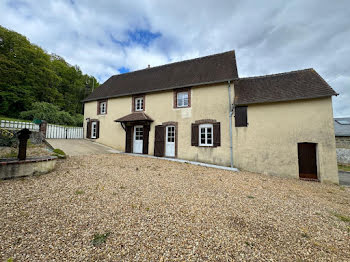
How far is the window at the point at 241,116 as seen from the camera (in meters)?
8.41

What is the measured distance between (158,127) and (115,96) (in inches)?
201

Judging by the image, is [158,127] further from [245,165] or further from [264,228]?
[264,228]

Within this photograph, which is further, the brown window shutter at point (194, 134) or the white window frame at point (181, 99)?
the white window frame at point (181, 99)

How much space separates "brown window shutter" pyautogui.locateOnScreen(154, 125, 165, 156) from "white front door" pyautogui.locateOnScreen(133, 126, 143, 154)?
146 centimetres

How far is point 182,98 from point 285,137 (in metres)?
6.54

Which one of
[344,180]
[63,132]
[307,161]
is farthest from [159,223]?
[63,132]

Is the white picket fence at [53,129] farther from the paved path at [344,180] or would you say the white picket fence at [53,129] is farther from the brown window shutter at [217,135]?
the paved path at [344,180]

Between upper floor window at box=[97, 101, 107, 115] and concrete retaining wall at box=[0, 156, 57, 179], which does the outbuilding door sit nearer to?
concrete retaining wall at box=[0, 156, 57, 179]

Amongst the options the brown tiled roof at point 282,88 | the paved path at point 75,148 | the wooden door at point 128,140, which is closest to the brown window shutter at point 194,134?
the brown tiled roof at point 282,88

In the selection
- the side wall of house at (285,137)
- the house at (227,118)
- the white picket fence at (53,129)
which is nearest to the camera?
the side wall of house at (285,137)

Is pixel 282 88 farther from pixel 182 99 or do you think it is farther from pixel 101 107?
pixel 101 107

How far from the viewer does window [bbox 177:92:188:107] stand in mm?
10062

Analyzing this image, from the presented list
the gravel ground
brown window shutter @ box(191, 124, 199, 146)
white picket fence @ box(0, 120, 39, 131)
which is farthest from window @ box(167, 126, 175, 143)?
white picket fence @ box(0, 120, 39, 131)

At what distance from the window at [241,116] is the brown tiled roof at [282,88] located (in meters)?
0.35
